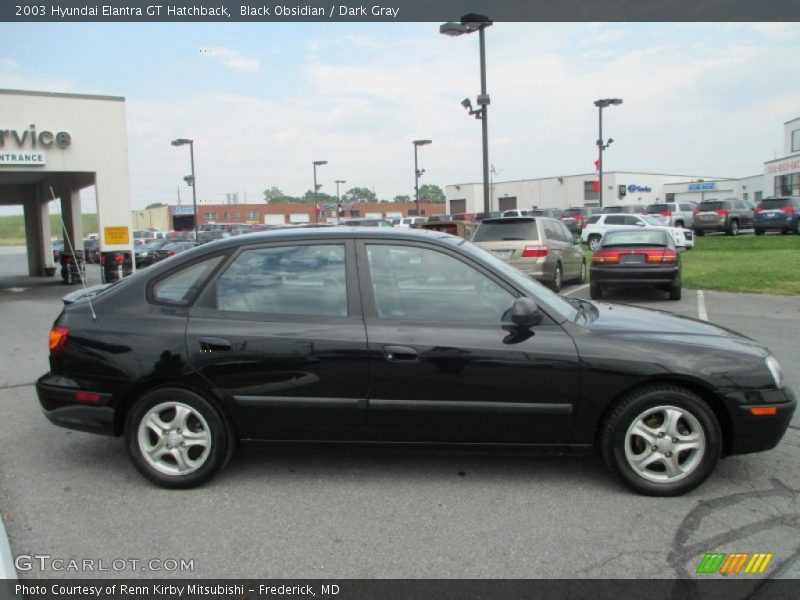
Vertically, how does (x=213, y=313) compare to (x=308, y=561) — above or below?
above

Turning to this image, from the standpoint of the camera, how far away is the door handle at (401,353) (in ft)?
12.2

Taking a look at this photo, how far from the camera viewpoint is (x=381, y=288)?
→ 12.8ft

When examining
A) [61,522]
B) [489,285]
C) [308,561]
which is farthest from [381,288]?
[61,522]

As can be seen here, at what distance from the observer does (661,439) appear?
3674 mm

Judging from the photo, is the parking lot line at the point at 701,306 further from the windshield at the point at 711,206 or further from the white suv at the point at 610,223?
the windshield at the point at 711,206

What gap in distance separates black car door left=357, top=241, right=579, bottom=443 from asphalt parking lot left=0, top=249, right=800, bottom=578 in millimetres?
210

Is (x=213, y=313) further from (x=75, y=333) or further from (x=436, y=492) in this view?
(x=436, y=492)

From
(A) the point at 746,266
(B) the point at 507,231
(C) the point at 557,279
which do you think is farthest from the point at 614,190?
(B) the point at 507,231

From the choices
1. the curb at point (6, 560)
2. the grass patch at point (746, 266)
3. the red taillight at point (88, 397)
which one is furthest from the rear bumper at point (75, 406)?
the grass patch at point (746, 266)

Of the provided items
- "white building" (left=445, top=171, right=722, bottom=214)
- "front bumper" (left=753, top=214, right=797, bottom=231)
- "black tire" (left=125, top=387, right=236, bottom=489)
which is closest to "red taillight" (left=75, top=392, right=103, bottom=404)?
"black tire" (left=125, top=387, right=236, bottom=489)

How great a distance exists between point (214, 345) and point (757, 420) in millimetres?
3138

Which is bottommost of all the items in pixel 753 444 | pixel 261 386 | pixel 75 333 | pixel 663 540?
pixel 663 540

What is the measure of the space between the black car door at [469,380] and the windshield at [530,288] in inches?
5.0
